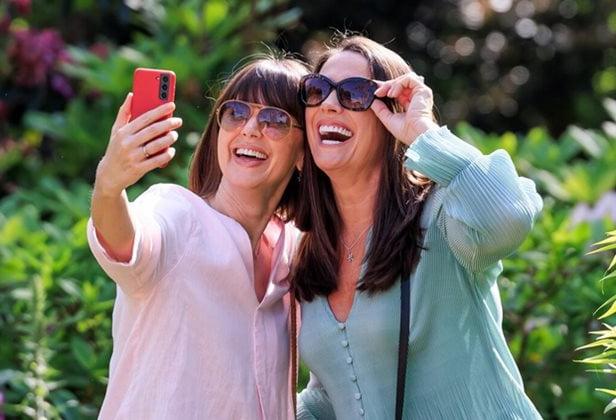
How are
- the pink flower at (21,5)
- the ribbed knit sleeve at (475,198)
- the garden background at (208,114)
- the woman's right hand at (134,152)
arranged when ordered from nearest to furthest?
the woman's right hand at (134,152)
the ribbed knit sleeve at (475,198)
the garden background at (208,114)
the pink flower at (21,5)

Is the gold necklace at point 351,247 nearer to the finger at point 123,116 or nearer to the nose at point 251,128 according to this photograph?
the nose at point 251,128

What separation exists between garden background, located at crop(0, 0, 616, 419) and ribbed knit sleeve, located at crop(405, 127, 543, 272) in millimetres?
399

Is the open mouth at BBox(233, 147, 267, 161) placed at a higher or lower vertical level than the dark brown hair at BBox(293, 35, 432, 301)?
higher

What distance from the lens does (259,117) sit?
3.43m

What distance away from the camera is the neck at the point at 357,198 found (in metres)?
3.52

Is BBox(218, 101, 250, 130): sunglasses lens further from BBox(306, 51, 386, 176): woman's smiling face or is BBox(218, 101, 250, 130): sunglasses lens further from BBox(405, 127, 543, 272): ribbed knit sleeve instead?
BBox(405, 127, 543, 272): ribbed knit sleeve

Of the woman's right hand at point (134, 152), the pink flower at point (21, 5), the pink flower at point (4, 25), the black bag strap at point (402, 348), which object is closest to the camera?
the woman's right hand at point (134, 152)

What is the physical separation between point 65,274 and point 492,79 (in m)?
6.80


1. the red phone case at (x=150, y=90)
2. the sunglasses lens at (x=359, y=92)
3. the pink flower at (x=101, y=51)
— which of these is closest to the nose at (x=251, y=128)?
the sunglasses lens at (x=359, y=92)

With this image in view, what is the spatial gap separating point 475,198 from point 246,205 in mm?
711

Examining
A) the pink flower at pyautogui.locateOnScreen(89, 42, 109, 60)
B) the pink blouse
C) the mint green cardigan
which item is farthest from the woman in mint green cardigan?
the pink flower at pyautogui.locateOnScreen(89, 42, 109, 60)

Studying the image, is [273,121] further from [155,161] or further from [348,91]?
[155,161]

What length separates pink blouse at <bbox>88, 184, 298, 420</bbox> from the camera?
A: 315 centimetres

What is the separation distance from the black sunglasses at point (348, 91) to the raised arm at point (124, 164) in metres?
0.59
